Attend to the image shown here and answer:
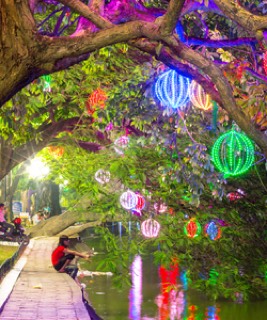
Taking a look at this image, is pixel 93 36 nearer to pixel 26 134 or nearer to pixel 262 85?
pixel 262 85

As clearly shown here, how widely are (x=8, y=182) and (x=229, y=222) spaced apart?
3686cm

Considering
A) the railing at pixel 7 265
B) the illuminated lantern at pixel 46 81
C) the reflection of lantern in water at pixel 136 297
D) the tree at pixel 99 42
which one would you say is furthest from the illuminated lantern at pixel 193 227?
the tree at pixel 99 42

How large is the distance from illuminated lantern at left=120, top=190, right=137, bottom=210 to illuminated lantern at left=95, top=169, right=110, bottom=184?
1.78 ft

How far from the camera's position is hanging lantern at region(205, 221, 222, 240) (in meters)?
16.5

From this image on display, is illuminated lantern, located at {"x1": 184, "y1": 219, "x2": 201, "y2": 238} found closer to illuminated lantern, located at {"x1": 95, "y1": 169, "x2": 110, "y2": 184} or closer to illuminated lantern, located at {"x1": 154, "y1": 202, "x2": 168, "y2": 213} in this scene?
illuminated lantern, located at {"x1": 154, "y1": 202, "x2": 168, "y2": 213}

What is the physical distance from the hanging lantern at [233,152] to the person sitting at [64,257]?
359 inches

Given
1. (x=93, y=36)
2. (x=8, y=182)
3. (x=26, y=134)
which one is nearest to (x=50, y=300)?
(x=26, y=134)

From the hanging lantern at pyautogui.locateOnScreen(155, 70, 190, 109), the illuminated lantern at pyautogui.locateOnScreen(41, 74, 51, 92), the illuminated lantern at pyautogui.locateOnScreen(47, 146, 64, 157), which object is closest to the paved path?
the illuminated lantern at pyautogui.locateOnScreen(41, 74, 51, 92)

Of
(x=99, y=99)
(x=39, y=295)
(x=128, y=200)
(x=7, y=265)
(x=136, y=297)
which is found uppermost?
(x=99, y=99)

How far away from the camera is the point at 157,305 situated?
19.6 meters

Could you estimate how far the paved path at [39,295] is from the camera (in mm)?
12914

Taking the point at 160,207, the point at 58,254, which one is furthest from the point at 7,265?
the point at 160,207

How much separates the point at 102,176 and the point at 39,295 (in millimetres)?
3023

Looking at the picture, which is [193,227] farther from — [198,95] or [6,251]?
[6,251]
